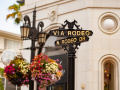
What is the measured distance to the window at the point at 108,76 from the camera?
17594 millimetres

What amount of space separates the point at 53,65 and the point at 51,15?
6.95 meters

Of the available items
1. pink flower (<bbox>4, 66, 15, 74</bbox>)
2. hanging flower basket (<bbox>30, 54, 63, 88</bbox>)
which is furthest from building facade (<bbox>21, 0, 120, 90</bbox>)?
pink flower (<bbox>4, 66, 15, 74</bbox>)

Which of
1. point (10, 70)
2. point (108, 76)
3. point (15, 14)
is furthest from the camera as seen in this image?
point (15, 14)

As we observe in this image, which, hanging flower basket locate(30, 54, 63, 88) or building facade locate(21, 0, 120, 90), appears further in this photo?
building facade locate(21, 0, 120, 90)

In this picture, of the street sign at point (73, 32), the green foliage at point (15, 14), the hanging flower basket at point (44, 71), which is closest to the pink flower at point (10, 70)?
the hanging flower basket at point (44, 71)

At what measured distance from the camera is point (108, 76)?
58.2 ft

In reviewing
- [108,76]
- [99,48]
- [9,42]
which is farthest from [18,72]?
[9,42]

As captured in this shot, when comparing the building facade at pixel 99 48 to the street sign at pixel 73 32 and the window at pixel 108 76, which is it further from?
the street sign at pixel 73 32

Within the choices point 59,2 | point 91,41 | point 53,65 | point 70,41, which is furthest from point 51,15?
point 70,41

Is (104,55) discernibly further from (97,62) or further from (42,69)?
(42,69)

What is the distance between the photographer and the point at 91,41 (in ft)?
57.0

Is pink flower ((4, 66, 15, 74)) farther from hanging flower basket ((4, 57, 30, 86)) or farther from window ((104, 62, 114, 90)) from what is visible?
window ((104, 62, 114, 90))

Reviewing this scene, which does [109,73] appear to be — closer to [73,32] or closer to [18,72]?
[18,72]

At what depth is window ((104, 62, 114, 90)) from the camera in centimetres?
1759
